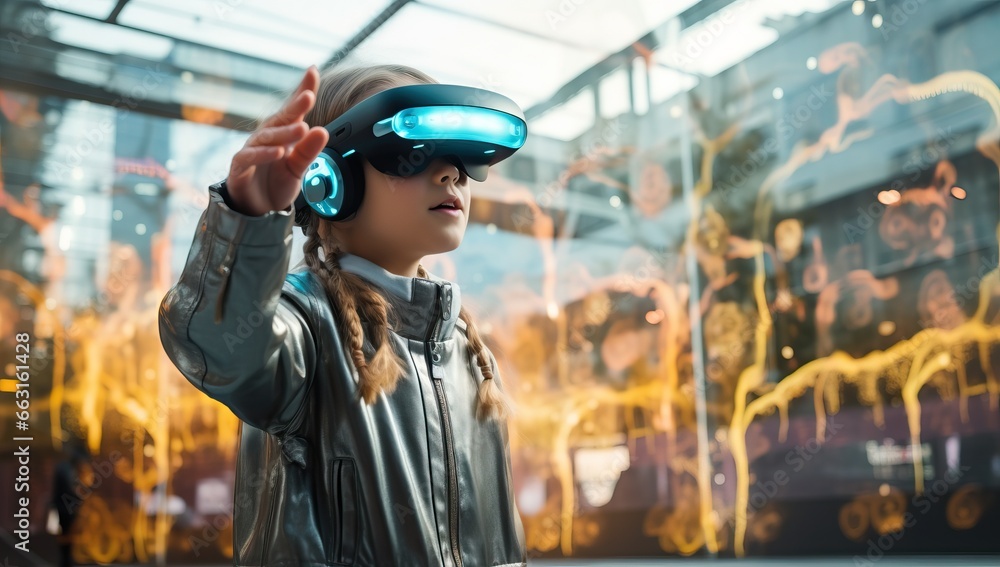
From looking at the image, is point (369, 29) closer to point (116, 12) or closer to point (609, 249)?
point (116, 12)

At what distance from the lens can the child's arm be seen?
2.12 ft

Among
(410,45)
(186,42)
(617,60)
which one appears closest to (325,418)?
(410,45)

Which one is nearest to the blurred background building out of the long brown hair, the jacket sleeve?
the long brown hair

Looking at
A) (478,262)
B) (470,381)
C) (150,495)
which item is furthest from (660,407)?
(470,381)

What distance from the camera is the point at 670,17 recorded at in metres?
5.13

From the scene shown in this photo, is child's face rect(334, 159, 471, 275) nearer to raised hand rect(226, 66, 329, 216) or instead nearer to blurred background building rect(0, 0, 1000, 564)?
raised hand rect(226, 66, 329, 216)

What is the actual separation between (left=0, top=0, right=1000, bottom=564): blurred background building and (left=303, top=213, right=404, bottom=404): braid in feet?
10.4

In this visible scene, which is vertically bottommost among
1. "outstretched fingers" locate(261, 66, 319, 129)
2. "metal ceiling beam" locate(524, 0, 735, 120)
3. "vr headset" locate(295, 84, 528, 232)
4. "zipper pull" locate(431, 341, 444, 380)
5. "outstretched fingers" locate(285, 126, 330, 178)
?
"zipper pull" locate(431, 341, 444, 380)

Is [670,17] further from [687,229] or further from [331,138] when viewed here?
[331,138]

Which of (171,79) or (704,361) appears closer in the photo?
(704,361)

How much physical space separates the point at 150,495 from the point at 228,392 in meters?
4.96

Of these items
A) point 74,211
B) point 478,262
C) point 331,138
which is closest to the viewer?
point 331,138

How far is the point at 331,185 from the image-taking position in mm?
893

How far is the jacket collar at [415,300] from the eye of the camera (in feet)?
2.92
